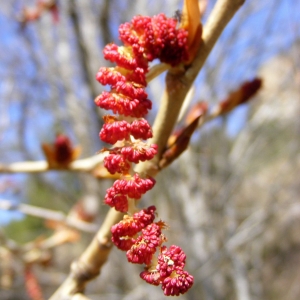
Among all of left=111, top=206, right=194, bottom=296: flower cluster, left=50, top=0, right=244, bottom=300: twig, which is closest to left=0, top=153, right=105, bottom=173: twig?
left=50, top=0, right=244, bottom=300: twig

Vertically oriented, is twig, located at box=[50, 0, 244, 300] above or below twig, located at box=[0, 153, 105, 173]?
above

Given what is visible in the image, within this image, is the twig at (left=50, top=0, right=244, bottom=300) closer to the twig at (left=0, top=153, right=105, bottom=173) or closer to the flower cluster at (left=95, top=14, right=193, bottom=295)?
the flower cluster at (left=95, top=14, right=193, bottom=295)

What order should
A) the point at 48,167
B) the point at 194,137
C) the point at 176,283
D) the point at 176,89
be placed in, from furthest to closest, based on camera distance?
the point at 194,137 → the point at 48,167 → the point at 176,89 → the point at 176,283

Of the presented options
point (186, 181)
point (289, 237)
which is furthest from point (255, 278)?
point (289, 237)

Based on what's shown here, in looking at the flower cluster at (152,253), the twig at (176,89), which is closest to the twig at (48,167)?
the twig at (176,89)

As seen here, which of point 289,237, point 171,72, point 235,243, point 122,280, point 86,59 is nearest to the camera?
point 171,72

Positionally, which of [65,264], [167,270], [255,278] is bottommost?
[65,264]

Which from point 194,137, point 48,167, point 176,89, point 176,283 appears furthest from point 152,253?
point 194,137

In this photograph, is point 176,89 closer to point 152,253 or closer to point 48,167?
point 152,253

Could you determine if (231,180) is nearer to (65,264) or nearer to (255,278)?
(255,278)
